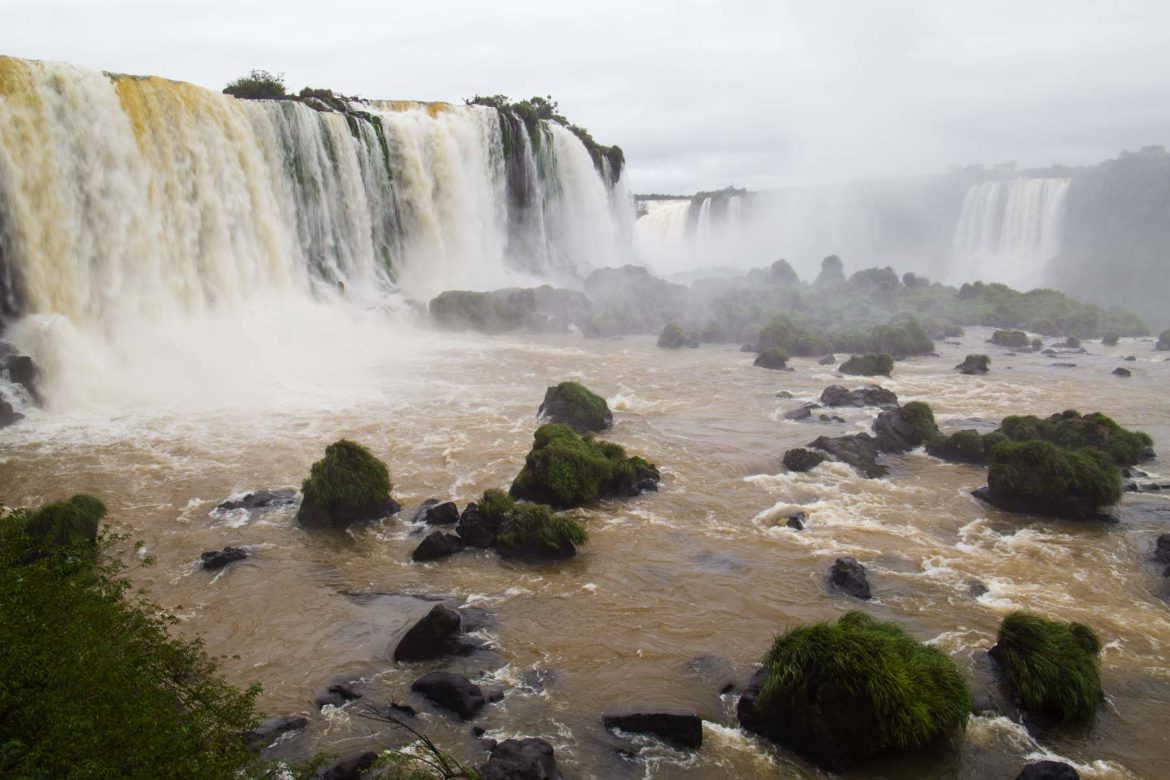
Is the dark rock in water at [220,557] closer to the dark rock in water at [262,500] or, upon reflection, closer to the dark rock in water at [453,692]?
the dark rock in water at [262,500]

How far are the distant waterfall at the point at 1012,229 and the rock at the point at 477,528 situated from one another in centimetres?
5474

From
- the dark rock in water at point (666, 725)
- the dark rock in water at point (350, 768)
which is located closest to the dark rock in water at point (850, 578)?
the dark rock in water at point (666, 725)

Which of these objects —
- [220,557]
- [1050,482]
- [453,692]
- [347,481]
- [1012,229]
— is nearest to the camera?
[453,692]

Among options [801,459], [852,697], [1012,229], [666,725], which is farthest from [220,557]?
[1012,229]

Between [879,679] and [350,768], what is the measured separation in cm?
476

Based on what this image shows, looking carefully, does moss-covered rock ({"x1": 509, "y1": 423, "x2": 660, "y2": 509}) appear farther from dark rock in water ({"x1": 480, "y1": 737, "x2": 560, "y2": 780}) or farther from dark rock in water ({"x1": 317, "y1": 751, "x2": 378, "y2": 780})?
dark rock in water ({"x1": 317, "y1": 751, "x2": 378, "y2": 780})

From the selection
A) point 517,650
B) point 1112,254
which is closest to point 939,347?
point 1112,254

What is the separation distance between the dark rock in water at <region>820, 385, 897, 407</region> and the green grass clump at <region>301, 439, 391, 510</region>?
1345cm

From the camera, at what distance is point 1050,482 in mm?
13281

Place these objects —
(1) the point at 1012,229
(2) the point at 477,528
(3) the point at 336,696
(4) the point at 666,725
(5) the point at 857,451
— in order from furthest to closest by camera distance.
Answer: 1. (1) the point at 1012,229
2. (5) the point at 857,451
3. (2) the point at 477,528
4. (3) the point at 336,696
5. (4) the point at 666,725

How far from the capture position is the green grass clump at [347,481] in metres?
12.5

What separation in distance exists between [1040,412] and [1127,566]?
36.7 feet

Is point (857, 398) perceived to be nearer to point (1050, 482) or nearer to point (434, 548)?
point (1050, 482)

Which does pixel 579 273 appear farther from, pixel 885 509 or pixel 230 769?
pixel 230 769
